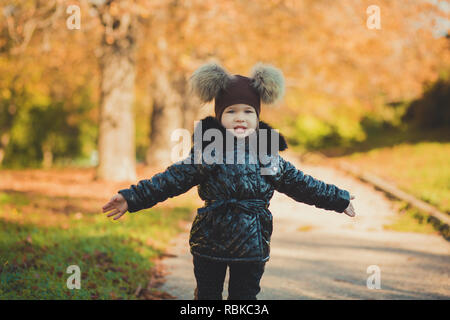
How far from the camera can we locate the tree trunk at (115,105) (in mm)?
11016

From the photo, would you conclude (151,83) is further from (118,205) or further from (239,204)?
(239,204)

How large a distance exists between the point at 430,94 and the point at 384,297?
17.0 meters

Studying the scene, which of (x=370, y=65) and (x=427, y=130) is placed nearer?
(x=370, y=65)

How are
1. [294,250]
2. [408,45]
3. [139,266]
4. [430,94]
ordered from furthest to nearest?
[430,94] < [408,45] < [294,250] < [139,266]

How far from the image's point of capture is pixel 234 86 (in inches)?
127

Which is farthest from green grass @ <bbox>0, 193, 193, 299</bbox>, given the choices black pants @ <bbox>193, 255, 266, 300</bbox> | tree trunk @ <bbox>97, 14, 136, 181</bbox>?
tree trunk @ <bbox>97, 14, 136, 181</bbox>

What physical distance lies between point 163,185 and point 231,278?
75 cm

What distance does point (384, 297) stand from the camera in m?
4.18

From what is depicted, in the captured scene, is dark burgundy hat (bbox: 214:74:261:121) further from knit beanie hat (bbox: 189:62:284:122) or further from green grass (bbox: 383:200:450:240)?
green grass (bbox: 383:200:450:240)

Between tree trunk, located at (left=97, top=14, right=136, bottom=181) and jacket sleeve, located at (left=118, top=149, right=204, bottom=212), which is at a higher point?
tree trunk, located at (left=97, top=14, right=136, bottom=181)

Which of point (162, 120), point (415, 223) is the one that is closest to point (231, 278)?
point (415, 223)

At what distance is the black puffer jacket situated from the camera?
298 centimetres

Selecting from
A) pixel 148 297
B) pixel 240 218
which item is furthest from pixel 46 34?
pixel 240 218
